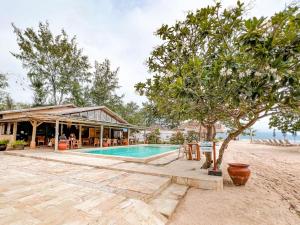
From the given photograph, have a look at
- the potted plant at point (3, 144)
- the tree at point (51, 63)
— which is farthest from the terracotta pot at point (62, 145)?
the tree at point (51, 63)

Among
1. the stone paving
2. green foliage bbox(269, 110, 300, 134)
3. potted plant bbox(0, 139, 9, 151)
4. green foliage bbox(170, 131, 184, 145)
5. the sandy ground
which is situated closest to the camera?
the stone paving

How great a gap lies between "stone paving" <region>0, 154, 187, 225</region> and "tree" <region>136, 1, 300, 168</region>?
9.63 ft

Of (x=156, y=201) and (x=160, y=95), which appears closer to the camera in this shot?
(x=156, y=201)

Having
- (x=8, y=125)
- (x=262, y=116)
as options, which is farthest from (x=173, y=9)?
(x=8, y=125)

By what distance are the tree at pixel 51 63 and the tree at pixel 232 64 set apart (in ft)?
73.1

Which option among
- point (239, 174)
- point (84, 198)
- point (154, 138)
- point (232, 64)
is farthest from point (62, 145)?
point (154, 138)

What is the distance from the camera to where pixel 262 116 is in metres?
6.31

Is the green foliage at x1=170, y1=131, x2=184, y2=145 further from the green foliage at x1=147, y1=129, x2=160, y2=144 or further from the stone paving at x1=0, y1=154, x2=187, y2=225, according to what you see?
the stone paving at x1=0, y1=154, x2=187, y2=225

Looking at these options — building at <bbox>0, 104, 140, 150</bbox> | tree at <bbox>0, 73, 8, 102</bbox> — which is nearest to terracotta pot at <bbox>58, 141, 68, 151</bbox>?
building at <bbox>0, 104, 140, 150</bbox>

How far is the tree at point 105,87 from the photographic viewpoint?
30.4 metres

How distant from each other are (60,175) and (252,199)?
247 inches

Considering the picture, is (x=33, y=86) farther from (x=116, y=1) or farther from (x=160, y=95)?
(x=160, y=95)

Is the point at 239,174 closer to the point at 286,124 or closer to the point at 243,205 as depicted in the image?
the point at 243,205

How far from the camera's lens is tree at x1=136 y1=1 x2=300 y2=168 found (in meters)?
4.14
